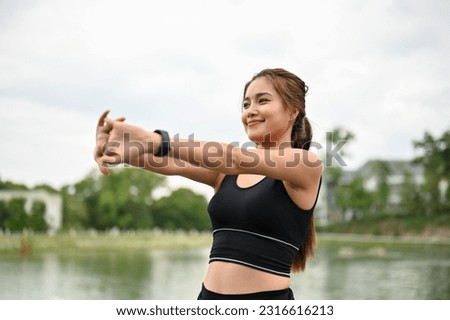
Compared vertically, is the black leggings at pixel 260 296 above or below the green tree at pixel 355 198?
below

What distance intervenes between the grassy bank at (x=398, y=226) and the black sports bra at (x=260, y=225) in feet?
72.6

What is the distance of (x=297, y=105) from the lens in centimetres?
108

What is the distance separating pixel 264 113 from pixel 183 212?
22167 millimetres

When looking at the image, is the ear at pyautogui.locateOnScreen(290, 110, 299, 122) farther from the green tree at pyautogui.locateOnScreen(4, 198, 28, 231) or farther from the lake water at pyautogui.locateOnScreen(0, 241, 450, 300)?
the green tree at pyautogui.locateOnScreen(4, 198, 28, 231)

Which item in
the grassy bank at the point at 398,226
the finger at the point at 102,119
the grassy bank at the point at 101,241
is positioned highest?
the finger at the point at 102,119

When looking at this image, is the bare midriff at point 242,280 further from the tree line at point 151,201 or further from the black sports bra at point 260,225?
the tree line at point 151,201

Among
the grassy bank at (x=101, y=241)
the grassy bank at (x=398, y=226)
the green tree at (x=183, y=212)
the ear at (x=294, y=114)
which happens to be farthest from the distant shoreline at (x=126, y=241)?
the ear at (x=294, y=114)

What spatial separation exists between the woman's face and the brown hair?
0.01m

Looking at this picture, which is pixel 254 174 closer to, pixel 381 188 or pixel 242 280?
pixel 242 280

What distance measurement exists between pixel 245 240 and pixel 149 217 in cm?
2293

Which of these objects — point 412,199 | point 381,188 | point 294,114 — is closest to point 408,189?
point 412,199

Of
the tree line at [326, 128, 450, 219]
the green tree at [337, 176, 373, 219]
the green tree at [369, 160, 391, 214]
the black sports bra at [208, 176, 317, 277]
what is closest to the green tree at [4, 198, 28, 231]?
the tree line at [326, 128, 450, 219]

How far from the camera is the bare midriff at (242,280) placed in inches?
39.4
